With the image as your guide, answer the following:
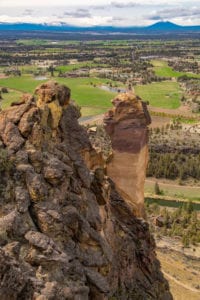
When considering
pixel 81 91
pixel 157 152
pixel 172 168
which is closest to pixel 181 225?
pixel 172 168

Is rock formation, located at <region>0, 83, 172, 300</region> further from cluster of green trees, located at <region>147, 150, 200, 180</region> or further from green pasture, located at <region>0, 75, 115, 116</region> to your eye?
green pasture, located at <region>0, 75, 115, 116</region>

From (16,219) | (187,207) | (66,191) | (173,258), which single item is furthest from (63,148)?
(187,207)

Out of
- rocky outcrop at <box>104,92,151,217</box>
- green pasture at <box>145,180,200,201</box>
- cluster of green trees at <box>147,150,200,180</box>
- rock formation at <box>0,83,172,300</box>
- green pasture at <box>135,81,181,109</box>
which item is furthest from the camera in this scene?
green pasture at <box>135,81,181,109</box>

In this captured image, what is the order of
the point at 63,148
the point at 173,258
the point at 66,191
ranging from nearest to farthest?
1. the point at 66,191
2. the point at 63,148
3. the point at 173,258

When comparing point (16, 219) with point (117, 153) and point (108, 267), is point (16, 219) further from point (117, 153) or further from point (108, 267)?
point (117, 153)

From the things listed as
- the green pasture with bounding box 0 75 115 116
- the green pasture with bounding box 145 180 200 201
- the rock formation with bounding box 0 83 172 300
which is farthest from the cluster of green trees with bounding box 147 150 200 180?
the rock formation with bounding box 0 83 172 300

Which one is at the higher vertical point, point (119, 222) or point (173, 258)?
point (119, 222)
